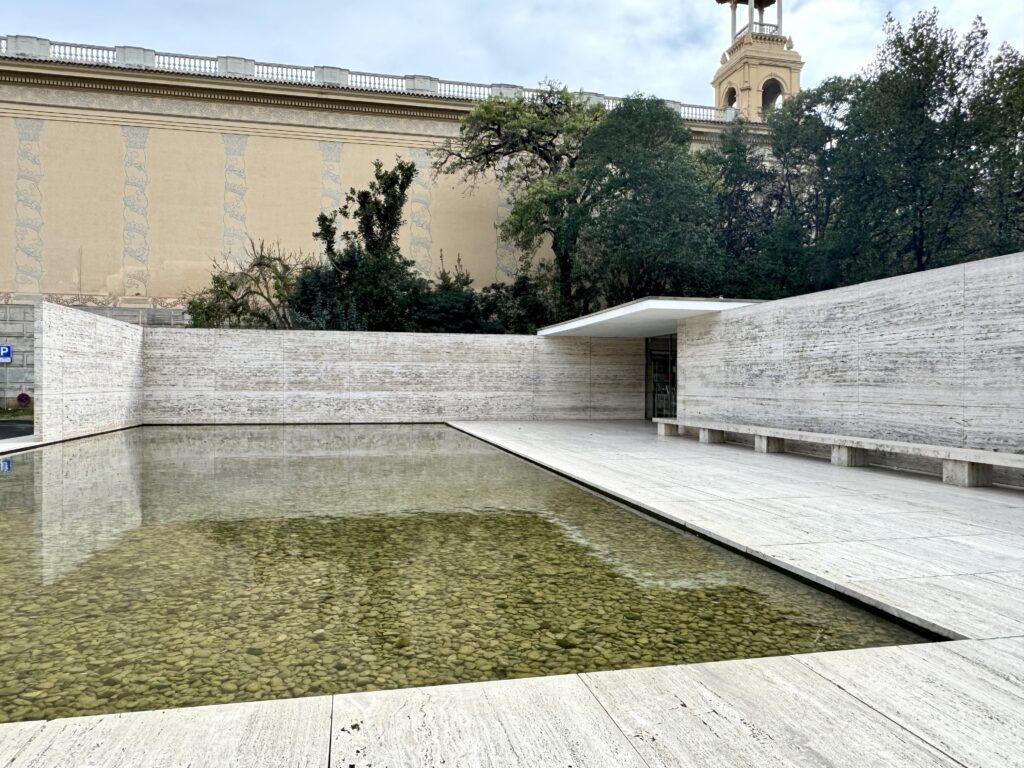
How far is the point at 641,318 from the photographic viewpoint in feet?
44.7

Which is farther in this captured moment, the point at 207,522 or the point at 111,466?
the point at 111,466

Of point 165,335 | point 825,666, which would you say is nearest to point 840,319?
point 825,666

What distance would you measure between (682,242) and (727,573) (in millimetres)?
15234

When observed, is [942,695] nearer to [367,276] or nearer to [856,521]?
[856,521]

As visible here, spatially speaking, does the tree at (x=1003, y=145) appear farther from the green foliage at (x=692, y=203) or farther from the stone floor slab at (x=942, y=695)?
the stone floor slab at (x=942, y=695)

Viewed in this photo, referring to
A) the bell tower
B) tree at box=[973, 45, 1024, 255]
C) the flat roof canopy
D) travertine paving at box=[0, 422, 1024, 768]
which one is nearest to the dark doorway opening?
the flat roof canopy

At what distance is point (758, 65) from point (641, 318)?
66.5ft

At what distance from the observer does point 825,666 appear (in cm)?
259

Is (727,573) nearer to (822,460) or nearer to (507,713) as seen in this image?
(507,713)

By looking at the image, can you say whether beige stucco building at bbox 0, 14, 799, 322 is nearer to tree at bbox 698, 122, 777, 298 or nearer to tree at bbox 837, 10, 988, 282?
tree at bbox 698, 122, 777, 298

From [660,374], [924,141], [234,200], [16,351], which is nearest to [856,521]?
[660,374]

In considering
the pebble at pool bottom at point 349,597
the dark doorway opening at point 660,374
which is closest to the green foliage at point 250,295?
the dark doorway opening at point 660,374

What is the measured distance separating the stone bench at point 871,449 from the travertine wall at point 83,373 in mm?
10516

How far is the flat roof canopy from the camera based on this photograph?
1208 centimetres
